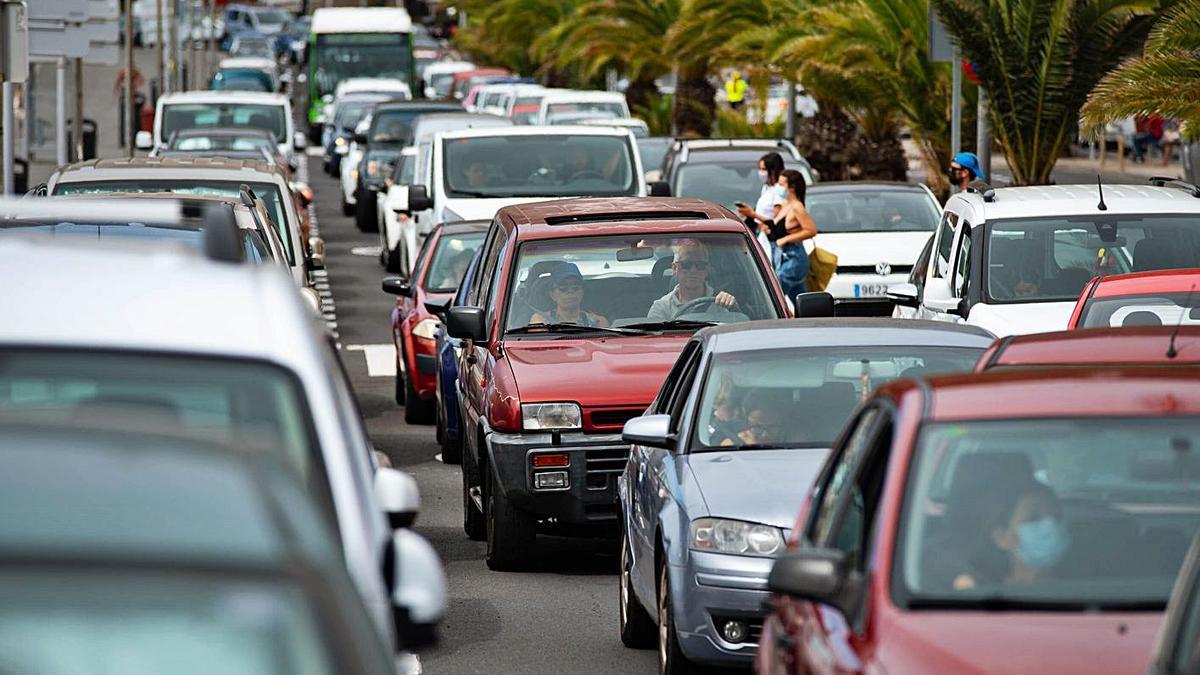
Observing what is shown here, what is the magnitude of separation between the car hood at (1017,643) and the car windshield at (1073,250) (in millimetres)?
8515

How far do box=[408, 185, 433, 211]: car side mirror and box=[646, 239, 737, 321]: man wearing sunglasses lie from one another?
9615 millimetres

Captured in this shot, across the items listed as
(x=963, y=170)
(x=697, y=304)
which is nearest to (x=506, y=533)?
(x=697, y=304)

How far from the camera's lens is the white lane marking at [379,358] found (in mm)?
21172

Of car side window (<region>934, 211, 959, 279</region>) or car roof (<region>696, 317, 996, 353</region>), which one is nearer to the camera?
car roof (<region>696, 317, 996, 353</region>)

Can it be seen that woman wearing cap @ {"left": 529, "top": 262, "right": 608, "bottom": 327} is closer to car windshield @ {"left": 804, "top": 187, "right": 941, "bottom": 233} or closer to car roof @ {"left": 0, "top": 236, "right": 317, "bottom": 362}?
car roof @ {"left": 0, "top": 236, "right": 317, "bottom": 362}

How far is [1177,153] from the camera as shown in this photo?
156ft

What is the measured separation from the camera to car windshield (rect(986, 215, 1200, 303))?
13797 millimetres

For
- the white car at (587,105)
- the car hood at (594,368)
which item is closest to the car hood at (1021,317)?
the car hood at (594,368)

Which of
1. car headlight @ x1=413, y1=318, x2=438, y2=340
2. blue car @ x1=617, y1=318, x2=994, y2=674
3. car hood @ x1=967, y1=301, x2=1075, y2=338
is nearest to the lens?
blue car @ x1=617, y1=318, x2=994, y2=674

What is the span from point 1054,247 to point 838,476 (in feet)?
26.3

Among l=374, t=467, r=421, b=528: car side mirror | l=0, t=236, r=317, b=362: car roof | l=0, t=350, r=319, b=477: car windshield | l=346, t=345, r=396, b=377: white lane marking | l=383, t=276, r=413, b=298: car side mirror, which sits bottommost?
l=346, t=345, r=396, b=377: white lane marking

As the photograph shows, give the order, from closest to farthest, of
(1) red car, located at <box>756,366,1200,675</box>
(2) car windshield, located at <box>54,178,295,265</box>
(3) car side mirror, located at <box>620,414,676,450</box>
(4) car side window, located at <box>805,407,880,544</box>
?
(1) red car, located at <box>756,366,1200,675</box> < (4) car side window, located at <box>805,407,880,544</box> < (3) car side mirror, located at <box>620,414,676,450</box> < (2) car windshield, located at <box>54,178,295,265</box>

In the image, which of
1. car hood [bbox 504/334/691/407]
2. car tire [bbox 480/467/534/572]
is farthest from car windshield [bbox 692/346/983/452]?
car tire [bbox 480/467/534/572]

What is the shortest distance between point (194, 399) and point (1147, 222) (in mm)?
9988
